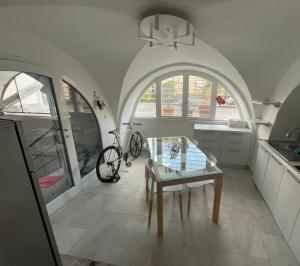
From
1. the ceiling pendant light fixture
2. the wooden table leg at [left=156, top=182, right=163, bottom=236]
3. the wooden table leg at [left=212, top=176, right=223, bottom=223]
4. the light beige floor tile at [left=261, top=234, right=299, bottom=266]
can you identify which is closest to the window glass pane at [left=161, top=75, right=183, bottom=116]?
the ceiling pendant light fixture

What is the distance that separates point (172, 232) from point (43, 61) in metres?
2.76

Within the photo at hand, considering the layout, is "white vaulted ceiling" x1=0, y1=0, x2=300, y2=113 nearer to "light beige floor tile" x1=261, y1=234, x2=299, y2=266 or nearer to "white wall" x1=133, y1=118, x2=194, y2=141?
"white wall" x1=133, y1=118, x2=194, y2=141

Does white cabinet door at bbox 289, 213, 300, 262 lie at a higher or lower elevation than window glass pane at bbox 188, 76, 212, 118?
lower

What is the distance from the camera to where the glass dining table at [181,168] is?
207cm

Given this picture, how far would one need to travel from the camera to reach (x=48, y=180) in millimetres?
2707

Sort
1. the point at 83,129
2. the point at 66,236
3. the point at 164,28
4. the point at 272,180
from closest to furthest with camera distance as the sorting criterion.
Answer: the point at 164,28 → the point at 66,236 → the point at 272,180 → the point at 83,129

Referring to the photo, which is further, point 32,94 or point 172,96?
point 172,96

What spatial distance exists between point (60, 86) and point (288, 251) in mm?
3550

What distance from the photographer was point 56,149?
2.74 meters

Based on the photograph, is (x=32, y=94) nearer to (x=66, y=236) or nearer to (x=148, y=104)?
(x=66, y=236)

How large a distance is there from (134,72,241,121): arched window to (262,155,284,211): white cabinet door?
6.71 feet

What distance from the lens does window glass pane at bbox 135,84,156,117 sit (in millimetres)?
4717

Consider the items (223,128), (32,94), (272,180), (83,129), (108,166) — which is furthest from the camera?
(223,128)

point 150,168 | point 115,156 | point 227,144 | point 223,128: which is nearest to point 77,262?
point 150,168
